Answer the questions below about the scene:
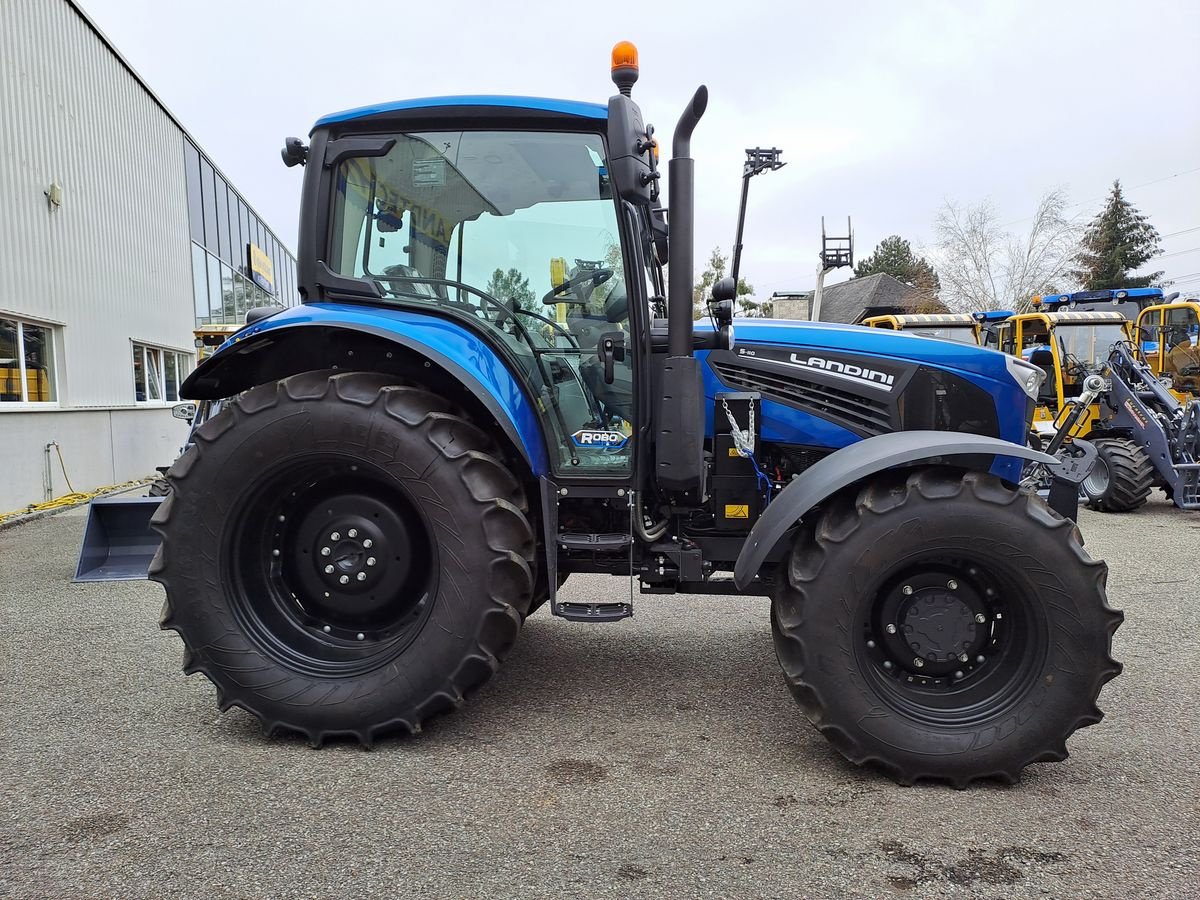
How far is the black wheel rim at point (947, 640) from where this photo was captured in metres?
2.82

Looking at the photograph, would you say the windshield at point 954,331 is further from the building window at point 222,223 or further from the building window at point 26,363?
the building window at point 222,223

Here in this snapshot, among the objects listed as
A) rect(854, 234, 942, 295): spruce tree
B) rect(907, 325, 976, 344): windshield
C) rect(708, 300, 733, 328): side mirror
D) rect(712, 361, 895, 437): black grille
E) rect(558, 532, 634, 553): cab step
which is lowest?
rect(558, 532, 634, 553): cab step

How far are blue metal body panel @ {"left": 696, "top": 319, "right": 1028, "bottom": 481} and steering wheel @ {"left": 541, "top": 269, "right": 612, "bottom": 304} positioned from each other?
1.64 feet

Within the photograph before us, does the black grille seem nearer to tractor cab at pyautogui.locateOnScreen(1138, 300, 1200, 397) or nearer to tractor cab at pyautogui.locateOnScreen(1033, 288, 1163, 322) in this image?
tractor cab at pyautogui.locateOnScreen(1033, 288, 1163, 322)

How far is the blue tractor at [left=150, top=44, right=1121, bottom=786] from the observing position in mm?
2793

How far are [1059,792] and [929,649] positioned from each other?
0.60 meters

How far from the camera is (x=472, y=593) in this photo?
2.97m

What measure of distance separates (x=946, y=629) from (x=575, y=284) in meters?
1.90

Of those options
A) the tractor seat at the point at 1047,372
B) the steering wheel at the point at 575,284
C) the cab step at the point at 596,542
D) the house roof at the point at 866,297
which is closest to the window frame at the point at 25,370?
the steering wheel at the point at 575,284

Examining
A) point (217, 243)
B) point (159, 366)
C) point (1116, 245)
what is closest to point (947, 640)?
point (159, 366)

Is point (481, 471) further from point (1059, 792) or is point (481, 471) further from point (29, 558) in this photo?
point (29, 558)

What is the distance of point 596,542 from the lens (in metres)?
3.23

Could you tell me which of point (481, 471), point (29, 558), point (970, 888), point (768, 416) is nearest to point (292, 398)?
point (481, 471)

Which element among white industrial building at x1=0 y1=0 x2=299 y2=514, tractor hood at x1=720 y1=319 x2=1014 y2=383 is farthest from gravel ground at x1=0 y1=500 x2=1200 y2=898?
white industrial building at x1=0 y1=0 x2=299 y2=514
